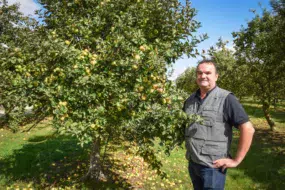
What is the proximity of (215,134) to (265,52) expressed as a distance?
988cm

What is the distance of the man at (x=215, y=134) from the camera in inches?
136

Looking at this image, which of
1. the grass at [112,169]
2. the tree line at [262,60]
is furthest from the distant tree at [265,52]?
the grass at [112,169]

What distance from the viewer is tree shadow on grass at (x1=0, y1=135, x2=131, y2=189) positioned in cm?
720

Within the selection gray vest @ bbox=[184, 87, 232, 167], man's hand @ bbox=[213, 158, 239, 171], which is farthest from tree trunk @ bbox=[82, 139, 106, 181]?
man's hand @ bbox=[213, 158, 239, 171]

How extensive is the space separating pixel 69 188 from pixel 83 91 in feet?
13.1

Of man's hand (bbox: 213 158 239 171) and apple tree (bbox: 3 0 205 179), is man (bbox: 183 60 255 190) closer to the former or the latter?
man's hand (bbox: 213 158 239 171)

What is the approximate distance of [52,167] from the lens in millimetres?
8633

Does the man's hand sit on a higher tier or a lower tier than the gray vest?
lower

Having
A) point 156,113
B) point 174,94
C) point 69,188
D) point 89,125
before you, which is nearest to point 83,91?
point 89,125

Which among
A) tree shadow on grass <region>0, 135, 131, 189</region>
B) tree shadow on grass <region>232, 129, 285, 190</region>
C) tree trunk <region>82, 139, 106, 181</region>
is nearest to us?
tree shadow on grass <region>0, 135, 131, 189</region>

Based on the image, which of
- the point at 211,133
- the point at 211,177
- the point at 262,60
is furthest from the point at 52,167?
the point at 262,60

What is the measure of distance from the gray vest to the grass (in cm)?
211

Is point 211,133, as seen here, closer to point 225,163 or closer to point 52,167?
point 225,163

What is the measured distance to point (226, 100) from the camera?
11.7 ft
